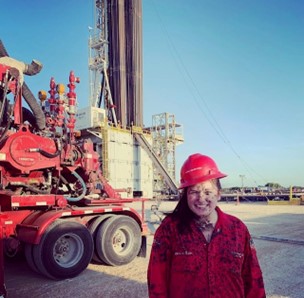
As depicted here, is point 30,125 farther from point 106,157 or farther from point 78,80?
point 106,157

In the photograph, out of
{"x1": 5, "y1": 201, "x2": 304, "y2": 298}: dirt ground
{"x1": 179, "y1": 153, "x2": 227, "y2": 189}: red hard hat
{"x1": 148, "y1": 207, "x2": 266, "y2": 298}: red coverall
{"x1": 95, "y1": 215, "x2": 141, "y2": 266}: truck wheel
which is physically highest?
{"x1": 179, "y1": 153, "x2": 227, "y2": 189}: red hard hat

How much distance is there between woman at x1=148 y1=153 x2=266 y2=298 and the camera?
221 cm

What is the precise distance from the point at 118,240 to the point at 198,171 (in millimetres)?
5197

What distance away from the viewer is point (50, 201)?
20.6 ft

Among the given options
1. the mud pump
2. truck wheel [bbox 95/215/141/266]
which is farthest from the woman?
truck wheel [bbox 95/215/141/266]

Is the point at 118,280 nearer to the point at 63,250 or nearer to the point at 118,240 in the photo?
the point at 63,250

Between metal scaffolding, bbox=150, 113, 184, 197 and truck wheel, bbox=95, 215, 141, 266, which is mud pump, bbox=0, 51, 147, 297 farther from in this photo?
metal scaffolding, bbox=150, 113, 184, 197

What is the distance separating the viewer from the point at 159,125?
135ft

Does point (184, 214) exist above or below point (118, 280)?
above

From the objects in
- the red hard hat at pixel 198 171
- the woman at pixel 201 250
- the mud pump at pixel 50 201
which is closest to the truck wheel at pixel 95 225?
the mud pump at pixel 50 201

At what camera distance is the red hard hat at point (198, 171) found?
2396 millimetres

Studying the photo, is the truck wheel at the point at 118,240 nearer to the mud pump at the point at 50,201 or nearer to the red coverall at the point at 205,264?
the mud pump at the point at 50,201

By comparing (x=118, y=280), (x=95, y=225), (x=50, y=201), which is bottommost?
(x=118, y=280)

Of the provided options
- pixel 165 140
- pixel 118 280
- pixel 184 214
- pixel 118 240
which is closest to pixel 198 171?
pixel 184 214
